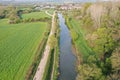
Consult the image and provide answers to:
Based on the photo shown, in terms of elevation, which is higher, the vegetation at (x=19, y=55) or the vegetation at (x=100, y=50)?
the vegetation at (x=100, y=50)

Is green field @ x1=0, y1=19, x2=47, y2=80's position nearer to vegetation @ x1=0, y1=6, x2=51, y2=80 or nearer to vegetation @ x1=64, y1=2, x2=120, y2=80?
vegetation @ x1=0, y1=6, x2=51, y2=80

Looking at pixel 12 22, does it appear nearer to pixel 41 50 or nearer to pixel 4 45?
pixel 4 45

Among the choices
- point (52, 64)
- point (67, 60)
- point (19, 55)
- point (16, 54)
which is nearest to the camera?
point (52, 64)

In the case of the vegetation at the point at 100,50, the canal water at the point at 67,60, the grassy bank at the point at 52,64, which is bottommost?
the canal water at the point at 67,60

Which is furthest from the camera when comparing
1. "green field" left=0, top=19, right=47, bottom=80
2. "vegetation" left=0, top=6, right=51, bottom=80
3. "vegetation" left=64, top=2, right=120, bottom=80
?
"green field" left=0, top=19, right=47, bottom=80

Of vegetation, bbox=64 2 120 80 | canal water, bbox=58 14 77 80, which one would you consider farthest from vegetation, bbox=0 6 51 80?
vegetation, bbox=64 2 120 80

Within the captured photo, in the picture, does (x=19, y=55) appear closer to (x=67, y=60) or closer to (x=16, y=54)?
(x=16, y=54)

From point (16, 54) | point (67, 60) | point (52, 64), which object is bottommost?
point (67, 60)

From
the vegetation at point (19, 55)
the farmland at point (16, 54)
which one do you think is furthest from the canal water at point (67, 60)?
the farmland at point (16, 54)

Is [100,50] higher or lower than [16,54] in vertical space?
higher

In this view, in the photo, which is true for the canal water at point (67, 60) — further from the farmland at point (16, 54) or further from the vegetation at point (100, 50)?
the farmland at point (16, 54)

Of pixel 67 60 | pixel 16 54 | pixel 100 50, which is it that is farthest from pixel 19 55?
pixel 100 50
